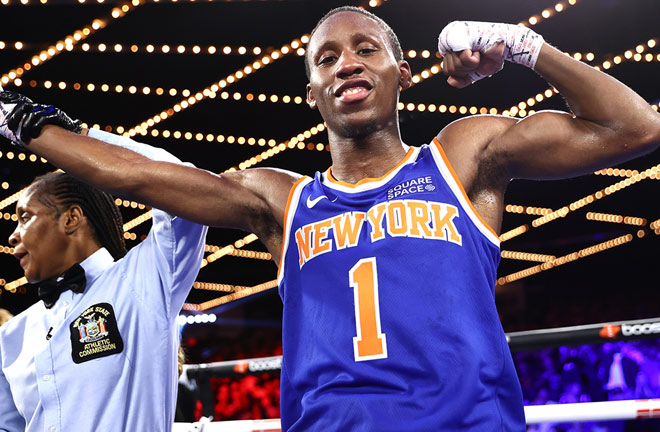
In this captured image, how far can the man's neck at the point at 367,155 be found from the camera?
64.7 inches

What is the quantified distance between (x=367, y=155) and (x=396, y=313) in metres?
0.45

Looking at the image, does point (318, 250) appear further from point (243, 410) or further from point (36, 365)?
point (243, 410)

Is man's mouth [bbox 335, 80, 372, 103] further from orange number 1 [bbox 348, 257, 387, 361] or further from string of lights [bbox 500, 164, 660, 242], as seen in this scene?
string of lights [bbox 500, 164, 660, 242]

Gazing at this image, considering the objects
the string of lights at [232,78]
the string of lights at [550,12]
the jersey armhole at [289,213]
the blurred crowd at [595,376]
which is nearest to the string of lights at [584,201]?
the blurred crowd at [595,376]

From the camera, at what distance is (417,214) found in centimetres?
144

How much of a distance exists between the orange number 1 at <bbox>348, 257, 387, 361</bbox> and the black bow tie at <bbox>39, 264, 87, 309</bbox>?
84 cm

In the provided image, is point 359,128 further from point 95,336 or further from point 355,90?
point 95,336

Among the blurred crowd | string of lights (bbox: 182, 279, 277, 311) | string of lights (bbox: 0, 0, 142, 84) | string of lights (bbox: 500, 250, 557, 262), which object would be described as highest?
string of lights (bbox: 0, 0, 142, 84)

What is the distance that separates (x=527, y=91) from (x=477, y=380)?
473 cm

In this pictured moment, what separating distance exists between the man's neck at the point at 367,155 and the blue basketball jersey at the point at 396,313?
0.08m

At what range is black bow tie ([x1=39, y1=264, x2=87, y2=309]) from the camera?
188 centimetres

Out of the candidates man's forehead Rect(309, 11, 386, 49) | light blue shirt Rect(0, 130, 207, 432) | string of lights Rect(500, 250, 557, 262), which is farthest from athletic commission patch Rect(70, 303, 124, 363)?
string of lights Rect(500, 250, 557, 262)

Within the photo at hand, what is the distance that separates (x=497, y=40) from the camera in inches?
58.6

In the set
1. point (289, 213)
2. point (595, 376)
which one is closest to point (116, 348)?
point (289, 213)
